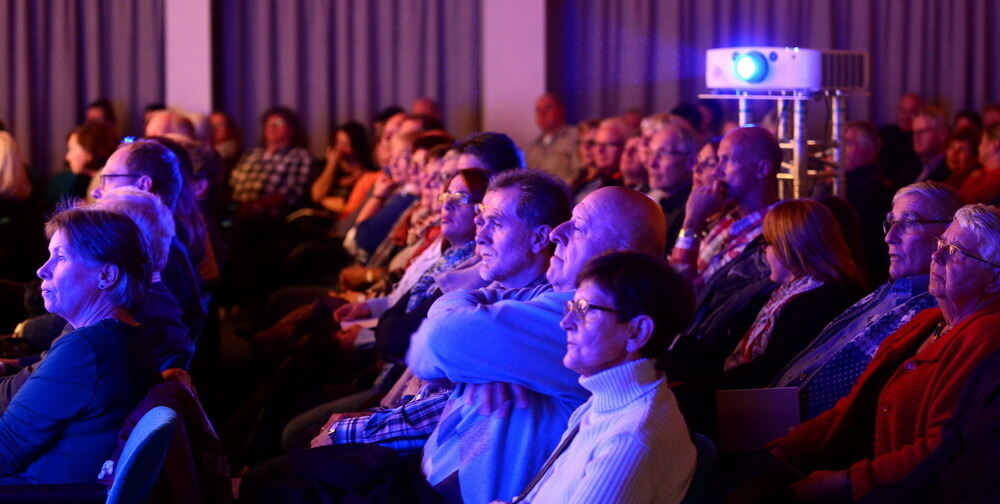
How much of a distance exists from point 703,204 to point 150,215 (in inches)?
70.3

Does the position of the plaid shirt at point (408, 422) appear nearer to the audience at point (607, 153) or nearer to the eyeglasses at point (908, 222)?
the eyeglasses at point (908, 222)

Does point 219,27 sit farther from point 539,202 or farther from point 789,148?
point 539,202

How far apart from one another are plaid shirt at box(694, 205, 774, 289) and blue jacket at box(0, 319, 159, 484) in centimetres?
204

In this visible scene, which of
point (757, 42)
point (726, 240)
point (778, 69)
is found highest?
point (757, 42)

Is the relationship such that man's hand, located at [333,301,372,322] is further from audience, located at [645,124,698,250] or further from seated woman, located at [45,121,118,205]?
seated woman, located at [45,121,118,205]

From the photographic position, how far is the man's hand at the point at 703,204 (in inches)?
158

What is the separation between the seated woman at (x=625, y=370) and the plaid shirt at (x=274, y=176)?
625cm

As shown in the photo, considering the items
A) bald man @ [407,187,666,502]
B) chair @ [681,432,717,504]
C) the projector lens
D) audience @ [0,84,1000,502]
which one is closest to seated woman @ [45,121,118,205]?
audience @ [0,84,1000,502]

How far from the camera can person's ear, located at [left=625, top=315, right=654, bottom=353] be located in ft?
6.18

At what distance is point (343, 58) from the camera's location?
29.0 ft

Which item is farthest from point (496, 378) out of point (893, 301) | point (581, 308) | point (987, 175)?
point (987, 175)

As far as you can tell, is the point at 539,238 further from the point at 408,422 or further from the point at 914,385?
the point at 914,385

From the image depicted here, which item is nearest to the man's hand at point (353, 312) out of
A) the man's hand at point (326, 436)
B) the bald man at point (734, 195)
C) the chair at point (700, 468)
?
the bald man at point (734, 195)

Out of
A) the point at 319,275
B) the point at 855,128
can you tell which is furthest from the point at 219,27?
the point at 855,128
